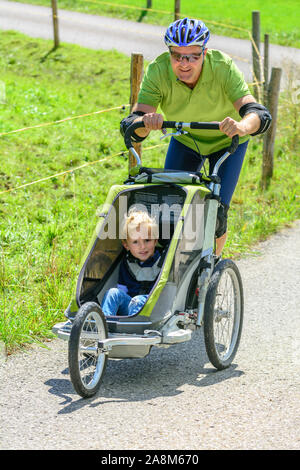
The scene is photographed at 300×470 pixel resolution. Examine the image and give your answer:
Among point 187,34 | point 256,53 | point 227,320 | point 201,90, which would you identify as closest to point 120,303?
point 227,320

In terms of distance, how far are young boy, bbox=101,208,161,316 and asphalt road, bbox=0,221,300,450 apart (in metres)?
0.46

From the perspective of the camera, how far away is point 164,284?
456cm

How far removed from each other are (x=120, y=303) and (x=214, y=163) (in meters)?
1.33

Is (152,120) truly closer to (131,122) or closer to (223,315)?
(131,122)

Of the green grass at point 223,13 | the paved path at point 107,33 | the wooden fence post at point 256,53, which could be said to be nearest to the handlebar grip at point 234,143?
the wooden fence post at point 256,53

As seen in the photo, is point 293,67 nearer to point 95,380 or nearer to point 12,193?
point 12,193

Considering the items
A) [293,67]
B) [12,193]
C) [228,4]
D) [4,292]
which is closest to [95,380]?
[4,292]

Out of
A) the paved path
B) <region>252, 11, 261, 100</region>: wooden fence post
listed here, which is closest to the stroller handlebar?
<region>252, 11, 261, 100</region>: wooden fence post

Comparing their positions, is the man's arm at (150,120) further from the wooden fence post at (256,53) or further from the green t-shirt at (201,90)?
the wooden fence post at (256,53)

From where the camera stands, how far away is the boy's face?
4930 millimetres

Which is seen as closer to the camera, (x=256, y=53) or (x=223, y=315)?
(x=223, y=315)

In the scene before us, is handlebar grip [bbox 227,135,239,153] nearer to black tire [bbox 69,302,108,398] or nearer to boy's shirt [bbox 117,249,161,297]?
boy's shirt [bbox 117,249,161,297]

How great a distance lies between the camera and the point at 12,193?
337 inches

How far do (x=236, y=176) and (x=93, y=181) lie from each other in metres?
3.80
